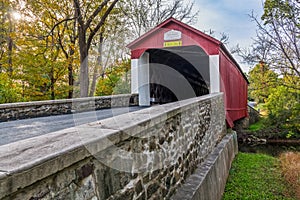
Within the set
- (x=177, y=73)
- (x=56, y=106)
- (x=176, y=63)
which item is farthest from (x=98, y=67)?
(x=56, y=106)

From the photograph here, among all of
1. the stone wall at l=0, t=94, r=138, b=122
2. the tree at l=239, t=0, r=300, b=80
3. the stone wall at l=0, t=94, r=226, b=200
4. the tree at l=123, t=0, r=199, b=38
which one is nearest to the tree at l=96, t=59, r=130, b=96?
the tree at l=123, t=0, r=199, b=38

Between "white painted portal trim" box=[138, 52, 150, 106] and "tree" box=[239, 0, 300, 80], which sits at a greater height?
"tree" box=[239, 0, 300, 80]

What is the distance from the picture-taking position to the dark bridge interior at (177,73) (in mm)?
10831

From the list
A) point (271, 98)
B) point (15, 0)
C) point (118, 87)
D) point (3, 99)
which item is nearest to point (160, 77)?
point (118, 87)

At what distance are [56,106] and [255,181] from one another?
544 cm

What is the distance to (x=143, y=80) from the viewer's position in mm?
10344

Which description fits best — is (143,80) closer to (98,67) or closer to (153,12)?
(98,67)

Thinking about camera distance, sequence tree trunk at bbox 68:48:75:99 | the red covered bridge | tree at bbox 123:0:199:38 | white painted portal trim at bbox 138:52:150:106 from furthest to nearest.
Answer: tree at bbox 123:0:199:38, tree trunk at bbox 68:48:75:99, white painted portal trim at bbox 138:52:150:106, the red covered bridge

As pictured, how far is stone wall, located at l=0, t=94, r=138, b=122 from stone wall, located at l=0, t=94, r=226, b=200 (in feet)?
14.5

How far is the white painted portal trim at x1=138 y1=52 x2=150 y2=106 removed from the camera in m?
10.2

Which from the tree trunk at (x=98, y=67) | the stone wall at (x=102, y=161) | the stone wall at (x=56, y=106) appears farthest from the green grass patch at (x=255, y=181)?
the tree trunk at (x=98, y=67)

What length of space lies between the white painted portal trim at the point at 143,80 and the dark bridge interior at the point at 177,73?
1.18ft

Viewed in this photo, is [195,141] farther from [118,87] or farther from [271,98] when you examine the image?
[271,98]

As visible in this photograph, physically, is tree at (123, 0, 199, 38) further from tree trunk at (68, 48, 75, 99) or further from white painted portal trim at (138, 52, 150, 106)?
white painted portal trim at (138, 52, 150, 106)
